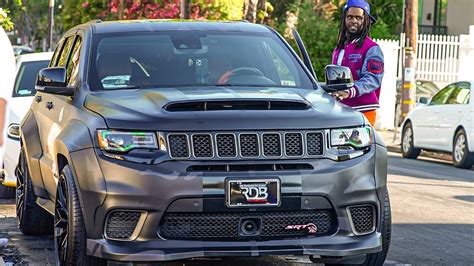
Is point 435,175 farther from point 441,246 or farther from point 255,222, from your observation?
point 255,222

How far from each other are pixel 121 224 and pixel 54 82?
1679mm

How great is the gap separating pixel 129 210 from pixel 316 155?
1143 millimetres

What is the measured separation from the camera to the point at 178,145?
650 centimetres

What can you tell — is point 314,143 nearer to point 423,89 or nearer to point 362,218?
point 362,218

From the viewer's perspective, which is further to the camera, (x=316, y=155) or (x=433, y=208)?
(x=433, y=208)

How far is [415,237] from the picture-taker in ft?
32.0

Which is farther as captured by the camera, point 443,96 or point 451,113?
point 443,96

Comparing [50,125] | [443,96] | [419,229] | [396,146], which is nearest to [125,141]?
[50,125]

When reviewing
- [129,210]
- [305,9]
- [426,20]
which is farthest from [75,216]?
[426,20]

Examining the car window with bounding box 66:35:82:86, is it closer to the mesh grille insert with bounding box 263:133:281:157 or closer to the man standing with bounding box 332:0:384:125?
the mesh grille insert with bounding box 263:133:281:157

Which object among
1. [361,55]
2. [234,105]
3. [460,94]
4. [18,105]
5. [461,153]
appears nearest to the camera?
[234,105]

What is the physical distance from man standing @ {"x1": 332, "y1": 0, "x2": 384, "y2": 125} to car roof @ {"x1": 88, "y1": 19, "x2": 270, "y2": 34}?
46.0 inches

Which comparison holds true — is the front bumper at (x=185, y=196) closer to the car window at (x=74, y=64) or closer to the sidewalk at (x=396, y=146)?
the car window at (x=74, y=64)

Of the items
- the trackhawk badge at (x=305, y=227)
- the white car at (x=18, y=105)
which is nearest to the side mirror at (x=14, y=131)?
the white car at (x=18, y=105)
